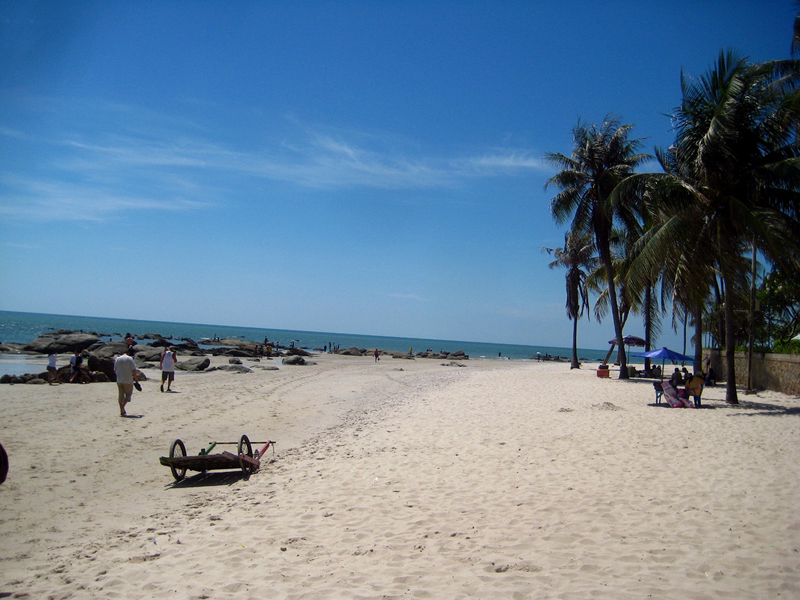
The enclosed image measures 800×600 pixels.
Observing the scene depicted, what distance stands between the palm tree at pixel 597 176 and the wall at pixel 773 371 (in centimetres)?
555

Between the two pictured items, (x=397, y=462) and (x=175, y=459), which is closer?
(x=175, y=459)

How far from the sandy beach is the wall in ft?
18.8

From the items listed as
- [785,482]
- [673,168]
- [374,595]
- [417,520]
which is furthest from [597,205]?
[374,595]

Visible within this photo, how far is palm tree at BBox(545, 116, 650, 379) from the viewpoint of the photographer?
79.3ft

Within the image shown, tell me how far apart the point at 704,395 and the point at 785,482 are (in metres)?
12.4

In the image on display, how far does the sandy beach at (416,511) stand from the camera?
4.17 metres

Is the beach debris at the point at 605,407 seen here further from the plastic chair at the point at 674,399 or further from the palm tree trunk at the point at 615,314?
the palm tree trunk at the point at 615,314

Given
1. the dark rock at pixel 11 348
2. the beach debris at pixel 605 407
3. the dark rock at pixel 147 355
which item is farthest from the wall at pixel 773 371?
the dark rock at pixel 11 348

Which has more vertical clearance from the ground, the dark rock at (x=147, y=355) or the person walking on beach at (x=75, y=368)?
the person walking on beach at (x=75, y=368)

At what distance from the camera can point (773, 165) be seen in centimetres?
1326

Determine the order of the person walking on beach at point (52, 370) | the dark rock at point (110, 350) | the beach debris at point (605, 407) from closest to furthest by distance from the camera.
A: the beach debris at point (605, 407) < the person walking on beach at point (52, 370) < the dark rock at point (110, 350)

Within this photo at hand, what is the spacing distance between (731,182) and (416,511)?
1368 centimetres

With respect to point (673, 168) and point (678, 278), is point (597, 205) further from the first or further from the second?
point (678, 278)

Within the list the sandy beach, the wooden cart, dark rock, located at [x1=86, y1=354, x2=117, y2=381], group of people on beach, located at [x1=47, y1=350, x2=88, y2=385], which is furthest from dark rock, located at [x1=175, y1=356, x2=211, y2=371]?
the wooden cart
